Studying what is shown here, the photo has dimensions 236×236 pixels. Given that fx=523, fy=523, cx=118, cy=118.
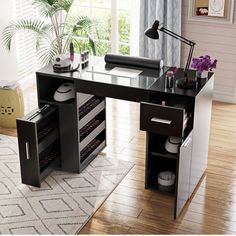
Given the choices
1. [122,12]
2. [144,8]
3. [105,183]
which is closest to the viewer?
[105,183]

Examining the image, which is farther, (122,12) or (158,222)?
(122,12)

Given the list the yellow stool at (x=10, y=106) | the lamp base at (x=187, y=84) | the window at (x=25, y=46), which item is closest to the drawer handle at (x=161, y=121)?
the lamp base at (x=187, y=84)

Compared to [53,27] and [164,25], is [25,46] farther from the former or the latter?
[164,25]

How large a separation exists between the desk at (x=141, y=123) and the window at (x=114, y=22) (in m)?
1.70

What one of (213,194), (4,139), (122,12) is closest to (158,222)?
(213,194)

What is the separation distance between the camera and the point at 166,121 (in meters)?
3.49

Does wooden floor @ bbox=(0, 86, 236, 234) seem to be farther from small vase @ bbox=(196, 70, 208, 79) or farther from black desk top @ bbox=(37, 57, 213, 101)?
small vase @ bbox=(196, 70, 208, 79)

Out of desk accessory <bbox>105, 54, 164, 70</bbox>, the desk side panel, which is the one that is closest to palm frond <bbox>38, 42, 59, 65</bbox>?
desk accessory <bbox>105, 54, 164, 70</bbox>

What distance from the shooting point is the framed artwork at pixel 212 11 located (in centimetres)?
521

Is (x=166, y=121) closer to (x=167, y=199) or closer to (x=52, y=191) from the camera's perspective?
(x=167, y=199)

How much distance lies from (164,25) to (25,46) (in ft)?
5.13

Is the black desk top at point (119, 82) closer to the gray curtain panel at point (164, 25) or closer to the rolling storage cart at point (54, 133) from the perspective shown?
the rolling storage cart at point (54, 133)

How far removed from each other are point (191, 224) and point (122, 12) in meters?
2.97

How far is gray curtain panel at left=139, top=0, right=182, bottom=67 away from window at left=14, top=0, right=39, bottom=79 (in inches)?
50.0
